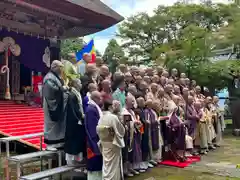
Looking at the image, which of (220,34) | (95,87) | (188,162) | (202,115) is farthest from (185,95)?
(220,34)

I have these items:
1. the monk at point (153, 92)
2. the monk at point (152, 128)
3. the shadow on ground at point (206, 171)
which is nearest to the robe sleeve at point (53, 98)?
the shadow on ground at point (206, 171)

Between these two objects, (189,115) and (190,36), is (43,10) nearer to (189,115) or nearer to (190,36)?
(189,115)

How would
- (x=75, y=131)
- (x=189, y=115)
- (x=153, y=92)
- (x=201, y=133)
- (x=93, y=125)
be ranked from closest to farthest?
1. (x=93, y=125)
2. (x=75, y=131)
3. (x=153, y=92)
4. (x=189, y=115)
5. (x=201, y=133)

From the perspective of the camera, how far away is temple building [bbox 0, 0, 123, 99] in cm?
1030

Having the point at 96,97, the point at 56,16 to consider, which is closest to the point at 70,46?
the point at 56,16

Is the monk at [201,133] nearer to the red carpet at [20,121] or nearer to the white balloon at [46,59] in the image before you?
the red carpet at [20,121]

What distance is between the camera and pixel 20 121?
834 cm

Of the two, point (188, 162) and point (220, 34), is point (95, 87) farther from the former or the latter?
point (220, 34)

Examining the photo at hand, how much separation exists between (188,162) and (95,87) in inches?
118

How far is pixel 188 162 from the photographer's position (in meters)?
7.09

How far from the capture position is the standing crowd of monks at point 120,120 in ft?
Answer: 16.3

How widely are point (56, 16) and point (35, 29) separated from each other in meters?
0.91

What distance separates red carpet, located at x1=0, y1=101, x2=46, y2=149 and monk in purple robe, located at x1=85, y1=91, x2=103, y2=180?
1.79 meters

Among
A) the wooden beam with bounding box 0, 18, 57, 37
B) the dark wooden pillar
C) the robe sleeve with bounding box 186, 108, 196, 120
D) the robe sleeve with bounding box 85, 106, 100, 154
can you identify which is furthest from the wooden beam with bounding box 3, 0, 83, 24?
the robe sleeve with bounding box 85, 106, 100, 154
